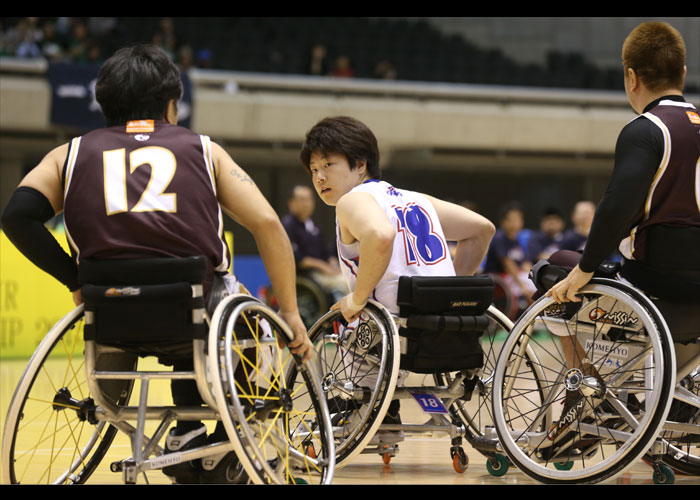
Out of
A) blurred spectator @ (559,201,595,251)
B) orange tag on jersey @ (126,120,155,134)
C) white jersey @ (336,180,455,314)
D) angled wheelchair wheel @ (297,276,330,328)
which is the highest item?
orange tag on jersey @ (126,120,155,134)

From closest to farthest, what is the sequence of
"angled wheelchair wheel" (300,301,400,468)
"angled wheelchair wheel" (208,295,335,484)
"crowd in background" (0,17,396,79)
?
"angled wheelchair wheel" (208,295,335,484) → "angled wheelchair wheel" (300,301,400,468) → "crowd in background" (0,17,396,79)

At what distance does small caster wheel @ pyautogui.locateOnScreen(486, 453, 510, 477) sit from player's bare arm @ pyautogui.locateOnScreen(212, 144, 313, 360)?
1056mm

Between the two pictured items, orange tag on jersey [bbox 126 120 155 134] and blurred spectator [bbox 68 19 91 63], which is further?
blurred spectator [bbox 68 19 91 63]

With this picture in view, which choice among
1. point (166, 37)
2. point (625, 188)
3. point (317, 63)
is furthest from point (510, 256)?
point (625, 188)

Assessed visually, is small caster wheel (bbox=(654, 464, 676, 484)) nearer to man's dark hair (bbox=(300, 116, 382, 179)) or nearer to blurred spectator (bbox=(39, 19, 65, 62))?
man's dark hair (bbox=(300, 116, 382, 179))

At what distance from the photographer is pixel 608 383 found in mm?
3070

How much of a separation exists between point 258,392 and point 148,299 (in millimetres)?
435

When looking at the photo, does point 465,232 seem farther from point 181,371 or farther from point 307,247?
point 307,247

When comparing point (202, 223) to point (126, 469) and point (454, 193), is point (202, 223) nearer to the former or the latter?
point (126, 469)

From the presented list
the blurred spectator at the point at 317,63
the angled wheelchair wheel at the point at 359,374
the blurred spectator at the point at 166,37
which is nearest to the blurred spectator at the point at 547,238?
the blurred spectator at the point at 317,63

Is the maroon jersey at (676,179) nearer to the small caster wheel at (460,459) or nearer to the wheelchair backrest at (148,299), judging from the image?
the small caster wheel at (460,459)

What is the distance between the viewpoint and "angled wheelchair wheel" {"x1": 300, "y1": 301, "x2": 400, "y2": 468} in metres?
3.18

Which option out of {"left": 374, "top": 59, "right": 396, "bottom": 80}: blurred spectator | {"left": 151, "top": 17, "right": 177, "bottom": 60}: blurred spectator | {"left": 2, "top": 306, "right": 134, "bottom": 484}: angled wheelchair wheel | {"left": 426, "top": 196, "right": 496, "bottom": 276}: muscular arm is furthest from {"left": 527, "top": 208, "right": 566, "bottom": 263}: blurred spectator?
{"left": 2, "top": 306, "right": 134, "bottom": 484}: angled wheelchair wheel

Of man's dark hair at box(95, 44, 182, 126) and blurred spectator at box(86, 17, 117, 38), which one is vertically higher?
blurred spectator at box(86, 17, 117, 38)
